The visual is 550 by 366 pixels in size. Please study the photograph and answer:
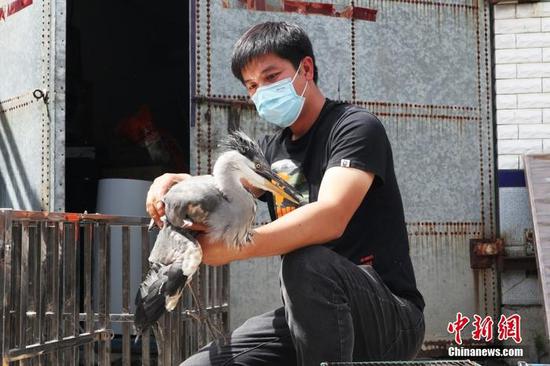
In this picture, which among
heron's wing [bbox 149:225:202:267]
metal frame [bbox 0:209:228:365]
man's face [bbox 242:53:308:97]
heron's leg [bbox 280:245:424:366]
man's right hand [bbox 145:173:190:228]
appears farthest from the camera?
metal frame [bbox 0:209:228:365]

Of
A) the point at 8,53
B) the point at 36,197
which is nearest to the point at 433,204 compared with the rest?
the point at 36,197

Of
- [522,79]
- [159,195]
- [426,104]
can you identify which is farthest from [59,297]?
[522,79]

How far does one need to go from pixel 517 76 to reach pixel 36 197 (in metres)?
4.45

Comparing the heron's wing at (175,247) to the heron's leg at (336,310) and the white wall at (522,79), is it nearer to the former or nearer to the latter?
the heron's leg at (336,310)

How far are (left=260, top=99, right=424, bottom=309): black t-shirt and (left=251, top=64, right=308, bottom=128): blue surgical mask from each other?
0.37ft

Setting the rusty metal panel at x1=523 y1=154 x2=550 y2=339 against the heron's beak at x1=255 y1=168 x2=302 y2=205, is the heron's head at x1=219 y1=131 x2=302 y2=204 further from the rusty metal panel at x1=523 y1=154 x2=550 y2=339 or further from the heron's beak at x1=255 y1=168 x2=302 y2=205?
the rusty metal panel at x1=523 y1=154 x2=550 y2=339

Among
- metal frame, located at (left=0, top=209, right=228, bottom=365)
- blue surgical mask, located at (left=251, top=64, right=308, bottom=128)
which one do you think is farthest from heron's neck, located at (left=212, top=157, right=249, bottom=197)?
metal frame, located at (left=0, top=209, right=228, bottom=365)

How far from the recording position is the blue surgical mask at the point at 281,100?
3.12 meters

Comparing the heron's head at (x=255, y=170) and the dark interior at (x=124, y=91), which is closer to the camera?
the heron's head at (x=255, y=170)

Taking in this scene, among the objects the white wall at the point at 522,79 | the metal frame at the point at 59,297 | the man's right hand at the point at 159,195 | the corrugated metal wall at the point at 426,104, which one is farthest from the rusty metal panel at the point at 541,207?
the man's right hand at the point at 159,195

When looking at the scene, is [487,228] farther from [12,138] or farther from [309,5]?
[12,138]

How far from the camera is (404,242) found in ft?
10.0

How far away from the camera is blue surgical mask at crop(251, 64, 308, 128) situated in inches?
123

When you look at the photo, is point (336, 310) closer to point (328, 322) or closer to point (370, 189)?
point (328, 322)
